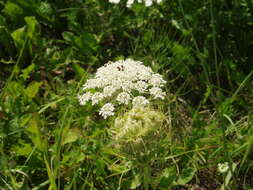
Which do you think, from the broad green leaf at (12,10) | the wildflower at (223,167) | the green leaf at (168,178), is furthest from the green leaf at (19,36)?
the wildflower at (223,167)

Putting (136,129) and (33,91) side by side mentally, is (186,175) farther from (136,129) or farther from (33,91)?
(33,91)

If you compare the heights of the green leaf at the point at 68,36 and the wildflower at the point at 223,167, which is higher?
the green leaf at the point at 68,36

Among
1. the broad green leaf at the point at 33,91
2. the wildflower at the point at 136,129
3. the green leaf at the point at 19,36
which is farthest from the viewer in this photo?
the green leaf at the point at 19,36

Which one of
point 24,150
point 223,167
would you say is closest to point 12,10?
point 24,150

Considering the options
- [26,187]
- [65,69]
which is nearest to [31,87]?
[65,69]

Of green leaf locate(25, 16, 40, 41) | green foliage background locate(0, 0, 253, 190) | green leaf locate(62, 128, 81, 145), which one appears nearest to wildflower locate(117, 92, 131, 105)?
green foliage background locate(0, 0, 253, 190)

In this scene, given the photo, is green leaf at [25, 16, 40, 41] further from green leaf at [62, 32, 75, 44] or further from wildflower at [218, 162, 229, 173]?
wildflower at [218, 162, 229, 173]

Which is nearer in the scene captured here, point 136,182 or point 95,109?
point 136,182

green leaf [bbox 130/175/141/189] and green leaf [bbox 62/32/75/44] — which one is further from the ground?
green leaf [bbox 62/32/75/44]

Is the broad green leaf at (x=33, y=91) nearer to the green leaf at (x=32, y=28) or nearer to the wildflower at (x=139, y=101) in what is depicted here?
the green leaf at (x=32, y=28)
